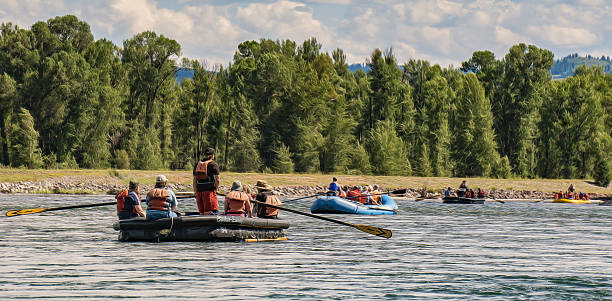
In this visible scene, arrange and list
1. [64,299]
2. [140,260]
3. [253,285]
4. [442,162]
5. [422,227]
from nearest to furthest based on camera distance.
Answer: [64,299] → [253,285] → [140,260] → [422,227] → [442,162]

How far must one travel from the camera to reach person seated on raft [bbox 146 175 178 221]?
77.0 feet

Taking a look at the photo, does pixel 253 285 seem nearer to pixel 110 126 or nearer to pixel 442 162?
pixel 110 126

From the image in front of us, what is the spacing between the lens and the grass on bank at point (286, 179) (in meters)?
69.8

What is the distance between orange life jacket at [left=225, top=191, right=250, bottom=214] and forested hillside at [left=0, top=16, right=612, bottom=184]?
57.8m

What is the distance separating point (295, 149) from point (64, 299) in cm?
7451

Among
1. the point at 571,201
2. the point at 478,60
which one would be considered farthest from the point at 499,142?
the point at 571,201

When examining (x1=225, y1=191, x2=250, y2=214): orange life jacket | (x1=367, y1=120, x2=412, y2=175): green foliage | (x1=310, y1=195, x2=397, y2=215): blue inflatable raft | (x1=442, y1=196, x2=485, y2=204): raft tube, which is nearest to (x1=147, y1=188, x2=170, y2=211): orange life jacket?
(x1=225, y1=191, x2=250, y2=214): orange life jacket

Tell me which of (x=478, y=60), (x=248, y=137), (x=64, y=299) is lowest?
(x=64, y=299)

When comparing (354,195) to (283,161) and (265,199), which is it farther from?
(283,161)

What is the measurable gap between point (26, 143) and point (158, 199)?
58.7 meters

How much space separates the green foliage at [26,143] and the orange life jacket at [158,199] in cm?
5807

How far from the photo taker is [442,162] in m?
93.7

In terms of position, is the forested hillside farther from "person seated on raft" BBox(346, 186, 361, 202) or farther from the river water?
the river water

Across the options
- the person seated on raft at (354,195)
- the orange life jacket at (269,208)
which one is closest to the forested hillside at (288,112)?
the person seated on raft at (354,195)
